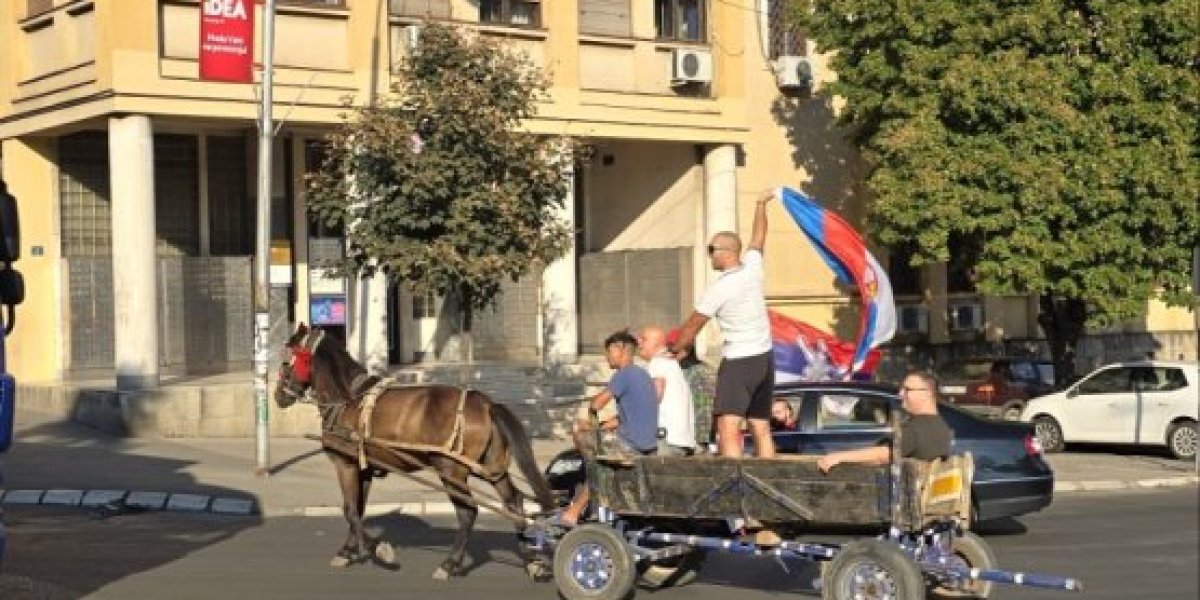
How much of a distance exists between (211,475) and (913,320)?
18615mm

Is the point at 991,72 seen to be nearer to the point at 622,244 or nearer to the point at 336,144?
the point at 622,244

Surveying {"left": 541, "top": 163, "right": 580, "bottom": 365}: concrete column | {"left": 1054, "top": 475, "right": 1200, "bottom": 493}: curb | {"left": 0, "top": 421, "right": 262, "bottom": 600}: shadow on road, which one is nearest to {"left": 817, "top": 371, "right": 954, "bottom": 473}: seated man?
{"left": 0, "top": 421, "right": 262, "bottom": 600}: shadow on road

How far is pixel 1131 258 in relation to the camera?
2527 centimetres

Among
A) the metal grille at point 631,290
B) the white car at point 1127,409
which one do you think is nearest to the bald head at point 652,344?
the white car at point 1127,409

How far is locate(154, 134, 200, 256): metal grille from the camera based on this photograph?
88.5 ft

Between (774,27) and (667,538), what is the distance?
2203cm

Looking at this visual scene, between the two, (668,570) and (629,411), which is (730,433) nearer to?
(629,411)

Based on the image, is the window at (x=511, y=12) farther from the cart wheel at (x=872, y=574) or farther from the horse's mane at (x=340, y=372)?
the cart wheel at (x=872, y=574)

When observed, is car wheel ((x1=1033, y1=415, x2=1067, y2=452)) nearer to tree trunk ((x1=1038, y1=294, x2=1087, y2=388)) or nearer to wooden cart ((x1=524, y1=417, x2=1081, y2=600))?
tree trunk ((x1=1038, y1=294, x2=1087, y2=388))

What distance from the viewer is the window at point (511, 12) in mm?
26734

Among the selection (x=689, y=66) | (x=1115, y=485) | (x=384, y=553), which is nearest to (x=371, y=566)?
(x=384, y=553)

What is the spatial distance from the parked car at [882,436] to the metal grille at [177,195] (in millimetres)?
14083

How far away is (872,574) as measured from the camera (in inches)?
369

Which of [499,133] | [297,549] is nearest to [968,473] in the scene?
[297,549]
